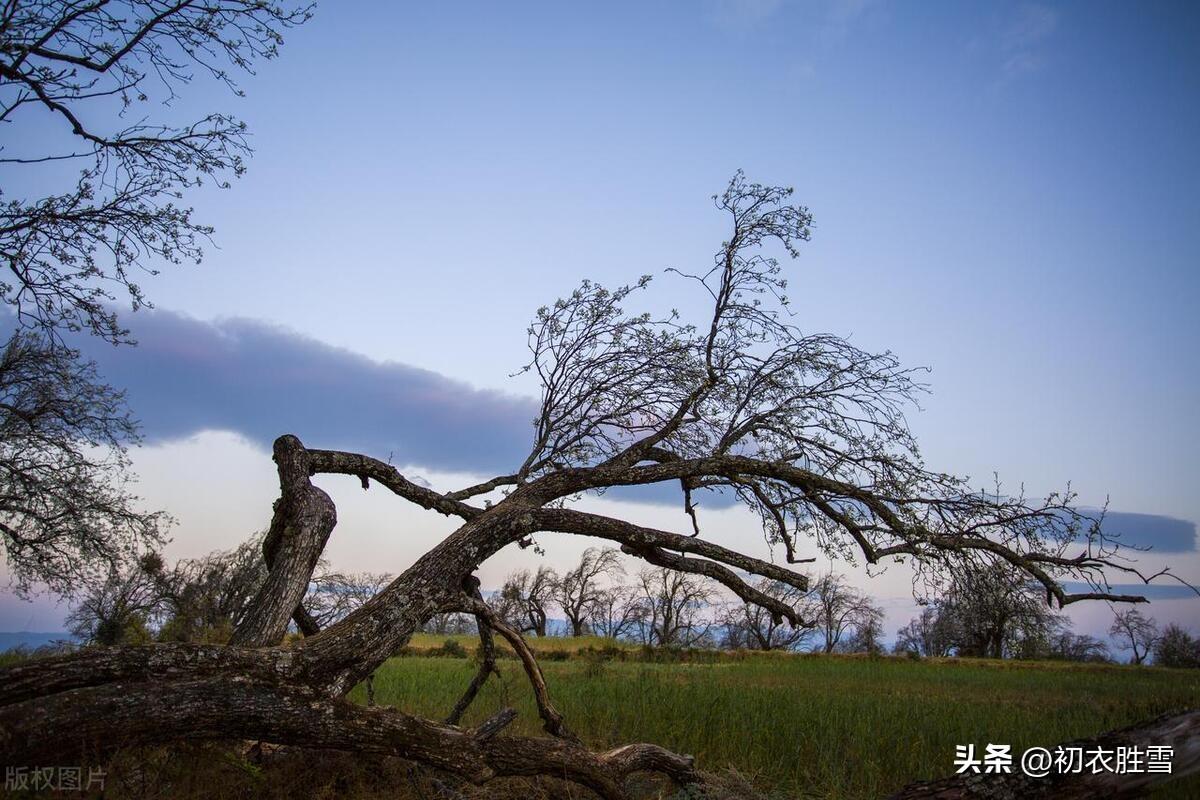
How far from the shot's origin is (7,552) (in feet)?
54.7

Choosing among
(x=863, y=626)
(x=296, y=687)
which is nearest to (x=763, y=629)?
(x=863, y=626)

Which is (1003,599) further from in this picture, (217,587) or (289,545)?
(217,587)

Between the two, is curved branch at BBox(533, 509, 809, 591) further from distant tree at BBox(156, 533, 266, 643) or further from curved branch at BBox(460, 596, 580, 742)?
distant tree at BBox(156, 533, 266, 643)

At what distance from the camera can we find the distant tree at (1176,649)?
44.1 metres

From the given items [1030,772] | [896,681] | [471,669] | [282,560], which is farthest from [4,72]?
[896,681]

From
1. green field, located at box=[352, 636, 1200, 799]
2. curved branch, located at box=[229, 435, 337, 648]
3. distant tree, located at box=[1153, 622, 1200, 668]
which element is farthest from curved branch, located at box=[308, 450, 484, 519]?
distant tree, located at box=[1153, 622, 1200, 668]

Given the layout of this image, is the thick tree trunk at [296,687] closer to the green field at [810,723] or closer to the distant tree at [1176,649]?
the green field at [810,723]

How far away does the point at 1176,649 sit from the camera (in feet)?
161

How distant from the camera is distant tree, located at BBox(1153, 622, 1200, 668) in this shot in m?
44.1

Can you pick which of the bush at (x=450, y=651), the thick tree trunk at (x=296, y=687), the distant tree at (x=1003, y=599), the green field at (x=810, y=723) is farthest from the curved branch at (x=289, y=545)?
the bush at (x=450, y=651)

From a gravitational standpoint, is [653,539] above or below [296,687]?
above

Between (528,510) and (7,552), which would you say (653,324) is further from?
(7,552)

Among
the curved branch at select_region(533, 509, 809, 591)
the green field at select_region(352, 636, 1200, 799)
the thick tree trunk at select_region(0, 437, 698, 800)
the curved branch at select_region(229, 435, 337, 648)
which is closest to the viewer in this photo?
the thick tree trunk at select_region(0, 437, 698, 800)

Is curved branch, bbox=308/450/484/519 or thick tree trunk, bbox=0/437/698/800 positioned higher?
curved branch, bbox=308/450/484/519
